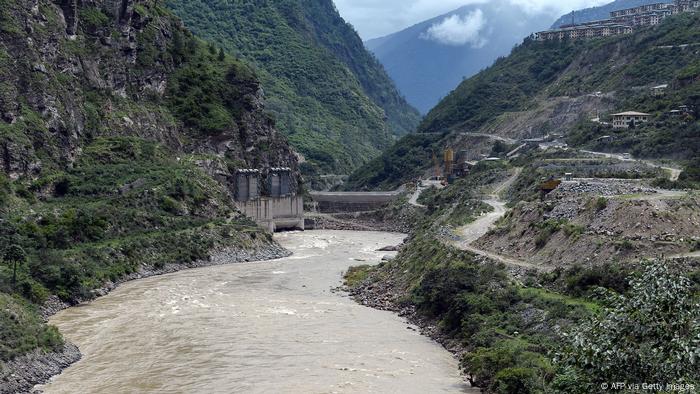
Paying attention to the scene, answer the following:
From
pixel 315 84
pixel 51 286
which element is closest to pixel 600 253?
pixel 51 286

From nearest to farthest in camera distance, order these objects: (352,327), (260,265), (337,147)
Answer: (352,327), (260,265), (337,147)

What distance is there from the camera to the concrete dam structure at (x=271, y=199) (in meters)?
104

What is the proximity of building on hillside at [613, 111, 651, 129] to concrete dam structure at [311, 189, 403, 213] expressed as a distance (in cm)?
3897

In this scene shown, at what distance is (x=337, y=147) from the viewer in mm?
171375

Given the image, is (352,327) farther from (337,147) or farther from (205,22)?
(205,22)

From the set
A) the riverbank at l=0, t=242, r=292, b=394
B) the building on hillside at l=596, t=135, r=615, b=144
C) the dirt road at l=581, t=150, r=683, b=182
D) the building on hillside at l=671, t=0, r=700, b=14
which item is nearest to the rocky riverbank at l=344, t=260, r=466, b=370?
the riverbank at l=0, t=242, r=292, b=394

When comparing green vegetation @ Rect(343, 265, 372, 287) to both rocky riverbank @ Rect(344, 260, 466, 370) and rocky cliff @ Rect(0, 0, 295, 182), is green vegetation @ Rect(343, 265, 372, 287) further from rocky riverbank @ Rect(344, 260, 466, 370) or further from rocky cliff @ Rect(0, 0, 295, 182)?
rocky cliff @ Rect(0, 0, 295, 182)

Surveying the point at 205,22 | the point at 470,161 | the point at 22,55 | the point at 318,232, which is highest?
the point at 205,22

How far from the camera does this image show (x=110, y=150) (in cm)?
8919

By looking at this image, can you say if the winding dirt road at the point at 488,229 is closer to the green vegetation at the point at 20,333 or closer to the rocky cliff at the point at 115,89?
the green vegetation at the point at 20,333

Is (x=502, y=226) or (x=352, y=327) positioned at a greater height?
(x=502, y=226)

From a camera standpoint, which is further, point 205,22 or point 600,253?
point 205,22

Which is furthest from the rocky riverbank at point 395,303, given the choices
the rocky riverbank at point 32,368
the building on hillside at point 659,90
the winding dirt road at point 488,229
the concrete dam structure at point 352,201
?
the concrete dam structure at point 352,201

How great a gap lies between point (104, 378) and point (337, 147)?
13625cm
